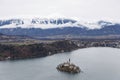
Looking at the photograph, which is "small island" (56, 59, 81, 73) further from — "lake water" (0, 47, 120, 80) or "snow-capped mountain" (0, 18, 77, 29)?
"snow-capped mountain" (0, 18, 77, 29)

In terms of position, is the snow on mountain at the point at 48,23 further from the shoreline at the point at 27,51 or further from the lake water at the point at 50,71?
the lake water at the point at 50,71

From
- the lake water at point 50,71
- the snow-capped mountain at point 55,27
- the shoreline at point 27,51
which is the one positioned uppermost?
the snow-capped mountain at point 55,27

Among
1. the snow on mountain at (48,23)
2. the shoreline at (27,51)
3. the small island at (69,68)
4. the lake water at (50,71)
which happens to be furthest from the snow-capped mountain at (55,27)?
the small island at (69,68)

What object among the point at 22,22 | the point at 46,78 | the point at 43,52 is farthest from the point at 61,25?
the point at 46,78

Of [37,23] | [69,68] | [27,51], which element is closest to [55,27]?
[37,23]

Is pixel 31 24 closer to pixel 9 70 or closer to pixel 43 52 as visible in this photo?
pixel 43 52

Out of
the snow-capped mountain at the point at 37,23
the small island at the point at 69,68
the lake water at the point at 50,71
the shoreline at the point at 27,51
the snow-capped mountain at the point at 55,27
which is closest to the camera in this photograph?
the lake water at the point at 50,71

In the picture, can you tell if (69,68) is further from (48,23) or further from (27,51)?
(48,23)

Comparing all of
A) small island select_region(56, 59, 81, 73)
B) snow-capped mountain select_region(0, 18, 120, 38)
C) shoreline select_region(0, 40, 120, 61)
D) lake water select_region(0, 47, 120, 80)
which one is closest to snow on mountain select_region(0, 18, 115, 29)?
snow-capped mountain select_region(0, 18, 120, 38)
